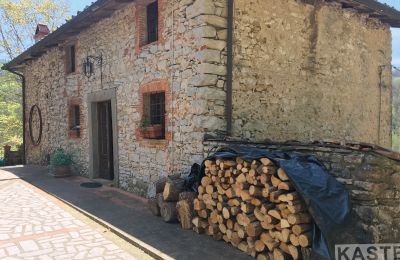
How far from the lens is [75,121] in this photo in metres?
11.5

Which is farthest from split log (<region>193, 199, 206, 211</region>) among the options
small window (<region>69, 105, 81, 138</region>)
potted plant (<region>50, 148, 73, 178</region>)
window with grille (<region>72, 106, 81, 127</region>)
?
window with grille (<region>72, 106, 81, 127</region>)

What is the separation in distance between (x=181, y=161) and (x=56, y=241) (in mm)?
2596

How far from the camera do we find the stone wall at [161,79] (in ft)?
19.3

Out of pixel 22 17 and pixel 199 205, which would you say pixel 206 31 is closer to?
pixel 199 205

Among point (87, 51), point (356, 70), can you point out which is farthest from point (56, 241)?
point (356, 70)

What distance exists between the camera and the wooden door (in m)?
9.59

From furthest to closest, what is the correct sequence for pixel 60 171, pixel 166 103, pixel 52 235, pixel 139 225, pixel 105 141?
pixel 60 171, pixel 105 141, pixel 166 103, pixel 139 225, pixel 52 235

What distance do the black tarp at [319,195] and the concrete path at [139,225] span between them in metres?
1.19

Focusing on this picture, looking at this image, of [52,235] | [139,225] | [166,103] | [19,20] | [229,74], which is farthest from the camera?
[19,20]

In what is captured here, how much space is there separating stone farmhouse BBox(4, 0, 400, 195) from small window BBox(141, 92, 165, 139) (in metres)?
0.02

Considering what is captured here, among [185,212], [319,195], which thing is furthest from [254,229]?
[185,212]

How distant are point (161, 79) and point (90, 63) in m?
3.89

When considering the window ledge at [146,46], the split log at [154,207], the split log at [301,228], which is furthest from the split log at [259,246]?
the window ledge at [146,46]

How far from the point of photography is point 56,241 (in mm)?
4836
